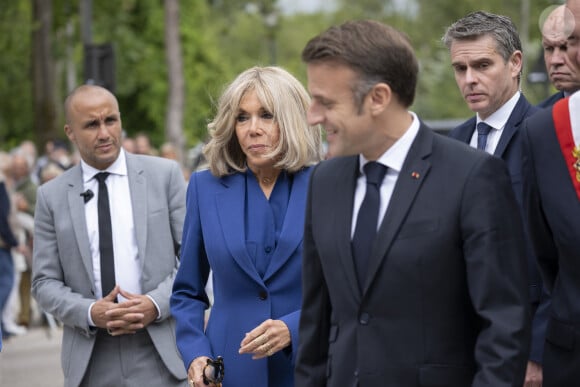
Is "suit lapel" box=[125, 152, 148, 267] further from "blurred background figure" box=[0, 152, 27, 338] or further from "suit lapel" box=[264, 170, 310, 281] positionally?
"blurred background figure" box=[0, 152, 27, 338]

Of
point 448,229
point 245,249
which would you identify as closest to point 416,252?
point 448,229

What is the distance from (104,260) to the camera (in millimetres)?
6074

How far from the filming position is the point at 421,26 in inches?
2741

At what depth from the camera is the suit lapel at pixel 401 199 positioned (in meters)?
3.75

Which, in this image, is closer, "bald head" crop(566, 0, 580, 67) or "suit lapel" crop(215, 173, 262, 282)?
"bald head" crop(566, 0, 580, 67)

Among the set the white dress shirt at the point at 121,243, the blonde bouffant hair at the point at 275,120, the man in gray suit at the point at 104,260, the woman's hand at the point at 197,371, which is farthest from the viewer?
the white dress shirt at the point at 121,243

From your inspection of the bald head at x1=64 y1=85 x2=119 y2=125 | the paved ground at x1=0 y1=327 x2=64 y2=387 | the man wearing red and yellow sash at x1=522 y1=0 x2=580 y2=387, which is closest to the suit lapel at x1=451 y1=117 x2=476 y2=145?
the man wearing red and yellow sash at x1=522 y1=0 x2=580 y2=387

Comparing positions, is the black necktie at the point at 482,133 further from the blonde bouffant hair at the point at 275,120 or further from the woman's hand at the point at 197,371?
the woman's hand at the point at 197,371

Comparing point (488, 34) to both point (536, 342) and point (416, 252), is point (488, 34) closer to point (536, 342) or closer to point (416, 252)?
point (536, 342)

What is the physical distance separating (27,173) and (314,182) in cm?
1496

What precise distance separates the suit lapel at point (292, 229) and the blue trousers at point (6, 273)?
32.4 ft

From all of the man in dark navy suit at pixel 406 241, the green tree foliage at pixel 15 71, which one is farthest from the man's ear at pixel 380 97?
the green tree foliage at pixel 15 71

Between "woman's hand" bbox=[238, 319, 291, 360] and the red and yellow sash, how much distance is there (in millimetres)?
1469

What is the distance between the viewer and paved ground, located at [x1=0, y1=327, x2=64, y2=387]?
12.9m
